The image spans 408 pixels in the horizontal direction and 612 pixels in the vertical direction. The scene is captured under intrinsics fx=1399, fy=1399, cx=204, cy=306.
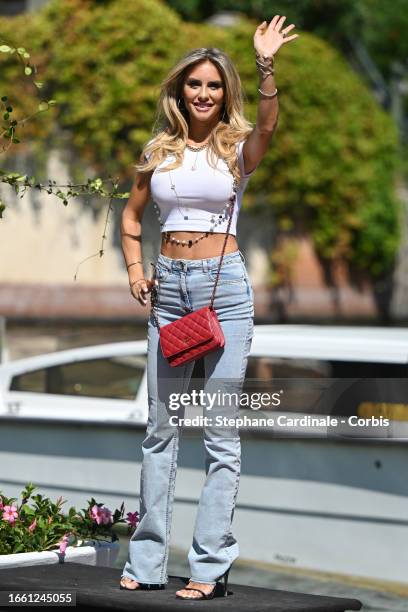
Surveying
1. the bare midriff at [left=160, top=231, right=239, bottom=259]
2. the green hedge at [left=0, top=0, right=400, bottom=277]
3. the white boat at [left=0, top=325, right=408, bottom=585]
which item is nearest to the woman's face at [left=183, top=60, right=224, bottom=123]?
the bare midriff at [left=160, top=231, right=239, bottom=259]

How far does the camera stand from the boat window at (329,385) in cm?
832

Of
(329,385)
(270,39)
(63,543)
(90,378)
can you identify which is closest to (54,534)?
(63,543)

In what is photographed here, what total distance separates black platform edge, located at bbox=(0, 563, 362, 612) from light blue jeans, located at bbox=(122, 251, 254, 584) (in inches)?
4.2

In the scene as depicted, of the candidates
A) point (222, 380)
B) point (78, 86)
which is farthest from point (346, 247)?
point (222, 380)

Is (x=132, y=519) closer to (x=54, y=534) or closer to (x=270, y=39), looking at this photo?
(x=54, y=534)

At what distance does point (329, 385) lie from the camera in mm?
Answer: 8492

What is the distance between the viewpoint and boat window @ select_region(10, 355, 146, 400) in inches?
362

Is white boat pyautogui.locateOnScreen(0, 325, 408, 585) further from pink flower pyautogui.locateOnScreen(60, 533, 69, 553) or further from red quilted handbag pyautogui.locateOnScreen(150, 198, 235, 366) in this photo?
red quilted handbag pyautogui.locateOnScreen(150, 198, 235, 366)

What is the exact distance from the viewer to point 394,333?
9031 millimetres

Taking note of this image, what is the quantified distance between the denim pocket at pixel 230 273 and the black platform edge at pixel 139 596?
42.0 inches

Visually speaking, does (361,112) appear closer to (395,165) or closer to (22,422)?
(395,165)

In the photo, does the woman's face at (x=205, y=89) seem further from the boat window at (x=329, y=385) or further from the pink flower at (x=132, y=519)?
the boat window at (x=329, y=385)

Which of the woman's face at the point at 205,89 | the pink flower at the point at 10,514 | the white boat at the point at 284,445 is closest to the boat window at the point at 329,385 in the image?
the white boat at the point at 284,445

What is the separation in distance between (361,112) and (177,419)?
19064 millimetres
